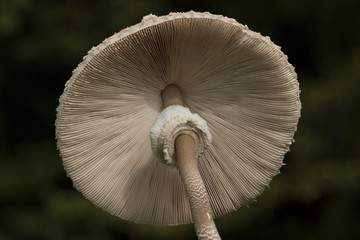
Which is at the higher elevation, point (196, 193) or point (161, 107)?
point (161, 107)

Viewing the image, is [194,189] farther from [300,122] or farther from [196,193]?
[300,122]

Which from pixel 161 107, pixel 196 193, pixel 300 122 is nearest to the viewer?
pixel 196 193

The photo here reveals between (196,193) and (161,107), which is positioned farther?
(161,107)

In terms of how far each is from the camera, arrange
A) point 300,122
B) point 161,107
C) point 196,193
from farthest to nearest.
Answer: point 300,122, point 161,107, point 196,193

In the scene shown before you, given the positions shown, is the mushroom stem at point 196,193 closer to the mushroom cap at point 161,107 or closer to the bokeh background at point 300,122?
the mushroom cap at point 161,107

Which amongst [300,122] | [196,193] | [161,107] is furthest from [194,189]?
[300,122]
